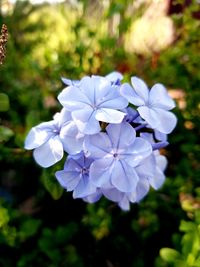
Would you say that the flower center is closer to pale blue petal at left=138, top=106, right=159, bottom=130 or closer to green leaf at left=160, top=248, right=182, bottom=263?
pale blue petal at left=138, top=106, right=159, bottom=130

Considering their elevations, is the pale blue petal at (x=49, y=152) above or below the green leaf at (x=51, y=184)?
above

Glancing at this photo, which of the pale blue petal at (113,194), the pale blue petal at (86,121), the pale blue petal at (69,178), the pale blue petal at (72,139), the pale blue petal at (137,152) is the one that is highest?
the pale blue petal at (86,121)

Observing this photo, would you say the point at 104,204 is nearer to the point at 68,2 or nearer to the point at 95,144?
the point at 95,144

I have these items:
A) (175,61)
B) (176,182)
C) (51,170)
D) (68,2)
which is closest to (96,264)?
(176,182)

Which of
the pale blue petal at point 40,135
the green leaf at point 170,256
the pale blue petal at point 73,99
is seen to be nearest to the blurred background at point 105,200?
the green leaf at point 170,256

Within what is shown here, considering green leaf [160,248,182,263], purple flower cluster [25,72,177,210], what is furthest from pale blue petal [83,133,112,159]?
green leaf [160,248,182,263]

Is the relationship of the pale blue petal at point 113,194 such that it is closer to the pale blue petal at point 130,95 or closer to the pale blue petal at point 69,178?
the pale blue petal at point 69,178
